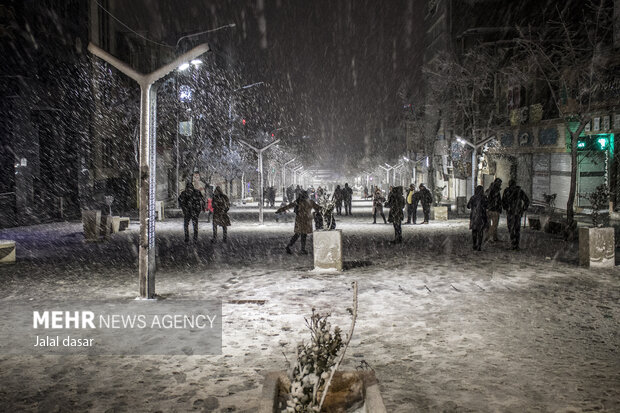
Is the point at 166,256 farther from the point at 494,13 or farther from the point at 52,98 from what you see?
the point at 494,13

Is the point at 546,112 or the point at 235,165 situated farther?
the point at 235,165

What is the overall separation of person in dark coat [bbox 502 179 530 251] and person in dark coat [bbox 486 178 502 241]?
41 centimetres

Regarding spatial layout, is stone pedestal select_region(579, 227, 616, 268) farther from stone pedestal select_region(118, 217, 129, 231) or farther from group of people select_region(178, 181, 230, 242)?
stone pedestal select_region(118, 217, 129, 231)

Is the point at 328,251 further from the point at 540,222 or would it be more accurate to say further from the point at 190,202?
the point at 540,222

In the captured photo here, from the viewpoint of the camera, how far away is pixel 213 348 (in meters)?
6.71

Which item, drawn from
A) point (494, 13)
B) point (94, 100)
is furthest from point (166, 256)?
point (494, 13)

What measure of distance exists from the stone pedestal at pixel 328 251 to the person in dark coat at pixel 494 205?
6.17 metres

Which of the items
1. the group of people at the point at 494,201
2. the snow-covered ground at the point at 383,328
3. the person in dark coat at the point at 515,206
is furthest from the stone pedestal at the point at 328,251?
the person in dark coat at the point at 515,206

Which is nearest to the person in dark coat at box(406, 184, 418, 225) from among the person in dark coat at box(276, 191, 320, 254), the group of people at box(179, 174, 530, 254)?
the group of people at box(179, 174, 530, 254)

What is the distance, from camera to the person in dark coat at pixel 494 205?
55.8ft

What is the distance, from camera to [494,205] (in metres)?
17.5

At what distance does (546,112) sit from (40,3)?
29.6 metres

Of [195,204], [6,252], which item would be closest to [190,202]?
[195,204]

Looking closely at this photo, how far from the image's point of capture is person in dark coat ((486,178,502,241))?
17.0 m
